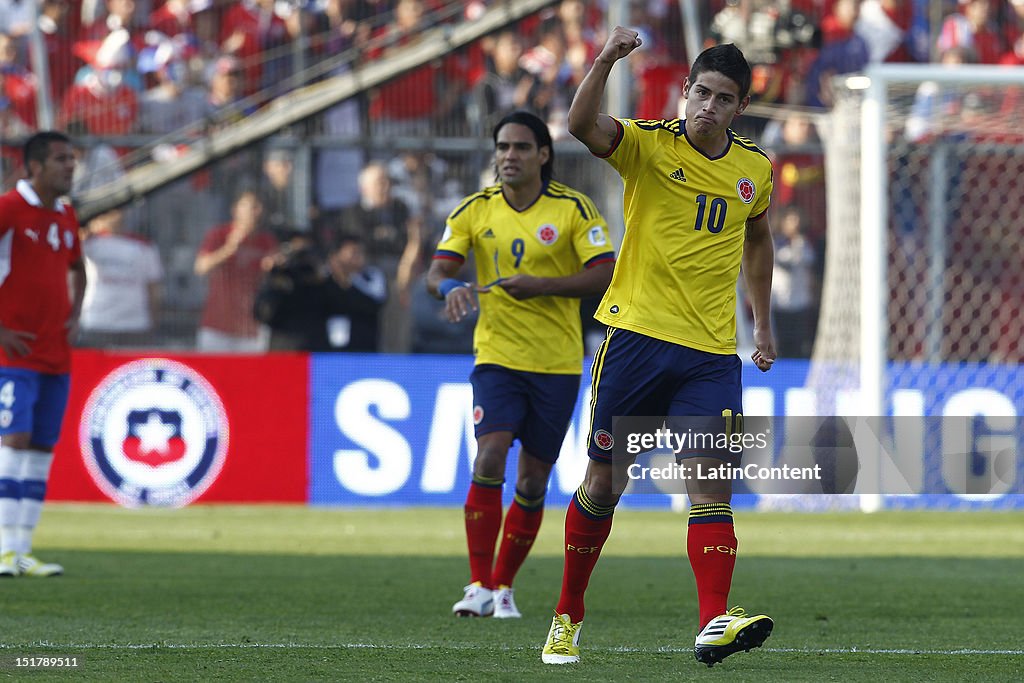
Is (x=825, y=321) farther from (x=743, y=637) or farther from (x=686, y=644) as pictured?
(x=743, y=637)

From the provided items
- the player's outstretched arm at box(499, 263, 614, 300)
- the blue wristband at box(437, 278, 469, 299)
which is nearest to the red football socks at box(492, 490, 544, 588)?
the player's outstretched arm at box(499, 263, 614, 300)

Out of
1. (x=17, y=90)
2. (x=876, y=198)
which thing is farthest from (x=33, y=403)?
(x=876, y=198)

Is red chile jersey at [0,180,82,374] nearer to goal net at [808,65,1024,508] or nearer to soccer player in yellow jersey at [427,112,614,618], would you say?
soccer player in yellow jersey at [427,112,614,618]

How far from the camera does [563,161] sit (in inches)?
612

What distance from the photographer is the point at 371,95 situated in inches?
632

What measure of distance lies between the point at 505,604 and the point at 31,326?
360 centimetres

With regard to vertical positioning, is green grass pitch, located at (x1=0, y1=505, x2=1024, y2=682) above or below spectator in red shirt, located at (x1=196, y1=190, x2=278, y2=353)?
below

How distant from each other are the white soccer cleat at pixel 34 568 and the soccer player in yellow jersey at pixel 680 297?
4392 millimetres

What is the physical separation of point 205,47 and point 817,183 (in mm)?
6295

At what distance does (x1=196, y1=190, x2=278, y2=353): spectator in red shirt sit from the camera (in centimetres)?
1537

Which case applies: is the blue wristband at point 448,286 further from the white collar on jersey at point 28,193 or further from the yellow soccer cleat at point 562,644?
the white collar on jersey at point 28,193

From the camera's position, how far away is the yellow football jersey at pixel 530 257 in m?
7.99

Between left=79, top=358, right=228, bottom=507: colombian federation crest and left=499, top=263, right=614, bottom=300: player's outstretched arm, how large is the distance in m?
7.65

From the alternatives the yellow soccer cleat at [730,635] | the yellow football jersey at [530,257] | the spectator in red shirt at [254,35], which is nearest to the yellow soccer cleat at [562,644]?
the yellow soccer cleat at [730,635]
